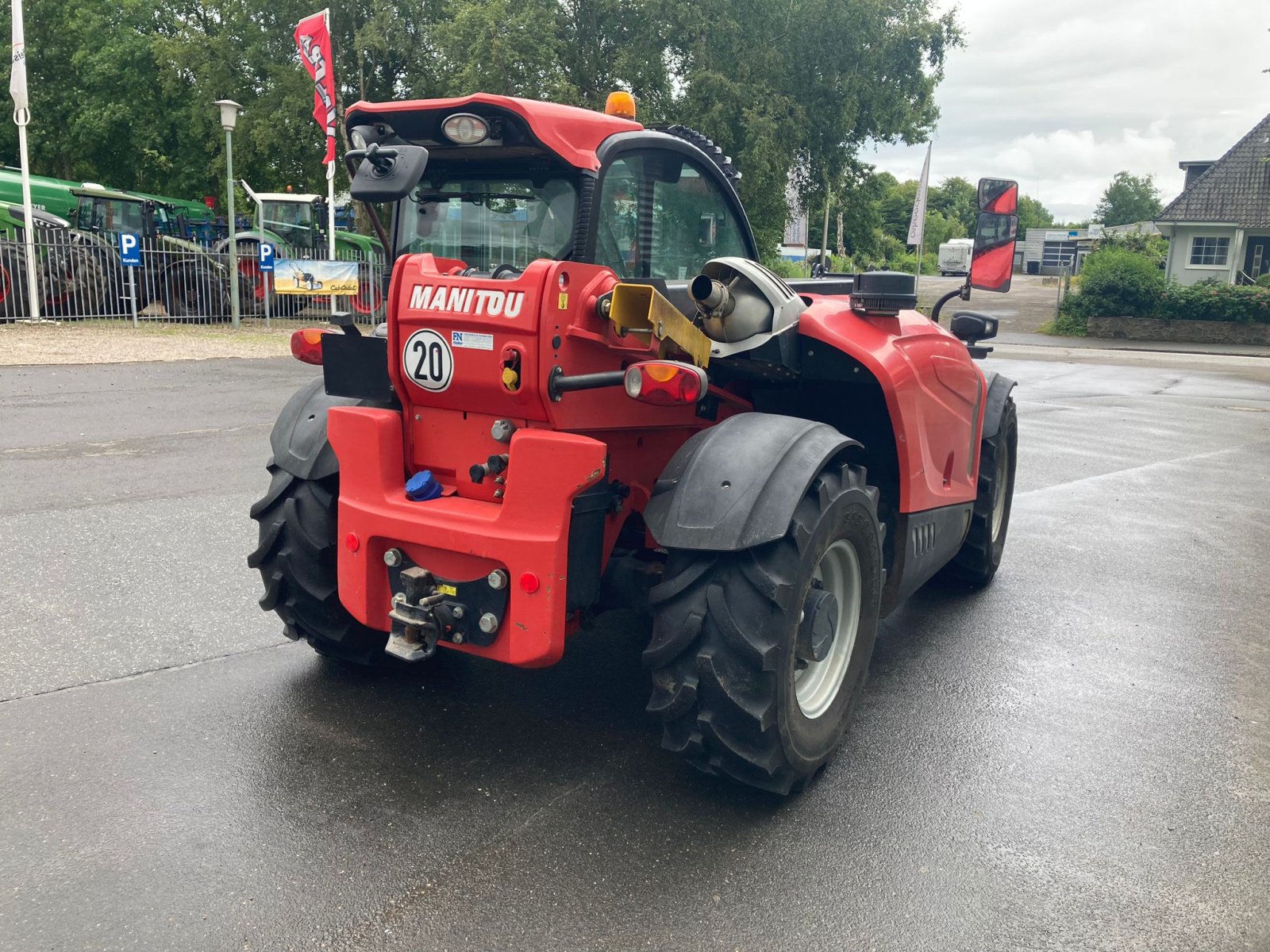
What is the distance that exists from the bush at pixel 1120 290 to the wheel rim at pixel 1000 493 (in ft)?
103

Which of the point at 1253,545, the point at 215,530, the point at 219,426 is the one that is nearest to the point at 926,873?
the point at 215,530

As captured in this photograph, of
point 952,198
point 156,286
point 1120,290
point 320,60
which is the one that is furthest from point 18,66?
point 952,198

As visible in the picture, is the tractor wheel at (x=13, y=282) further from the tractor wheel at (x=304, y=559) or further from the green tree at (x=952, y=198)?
A: the green tree at (x=952, y=198)

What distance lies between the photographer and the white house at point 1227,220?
39.7 metres

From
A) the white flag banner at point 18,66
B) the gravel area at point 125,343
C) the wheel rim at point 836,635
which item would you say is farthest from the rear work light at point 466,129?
the white flag banner at point 18,66

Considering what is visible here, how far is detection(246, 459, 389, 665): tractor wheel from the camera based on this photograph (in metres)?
3.87

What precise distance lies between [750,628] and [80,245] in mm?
20340

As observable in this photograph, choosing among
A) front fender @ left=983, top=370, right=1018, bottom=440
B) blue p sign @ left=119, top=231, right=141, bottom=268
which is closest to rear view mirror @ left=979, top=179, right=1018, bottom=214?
front fender @ left=983, top=370, right=1018, bottom=440

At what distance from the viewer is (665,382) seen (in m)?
2.99

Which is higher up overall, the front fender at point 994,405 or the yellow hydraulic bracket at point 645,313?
the yellow hydraulic bracket at point 645,313

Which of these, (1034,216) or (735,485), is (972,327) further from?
(1034,216)

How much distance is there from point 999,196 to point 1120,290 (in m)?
33.4

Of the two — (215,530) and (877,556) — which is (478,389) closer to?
(877,556)

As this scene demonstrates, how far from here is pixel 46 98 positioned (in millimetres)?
37344
